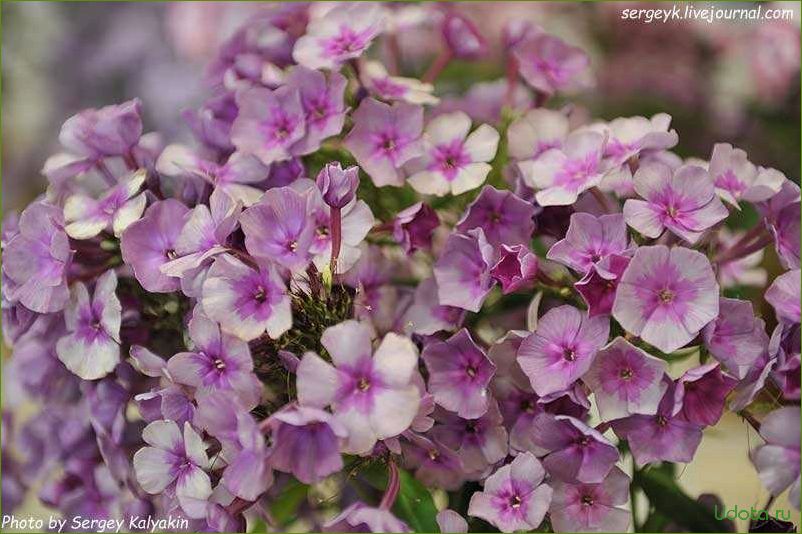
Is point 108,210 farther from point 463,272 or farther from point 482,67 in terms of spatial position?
point 482,67

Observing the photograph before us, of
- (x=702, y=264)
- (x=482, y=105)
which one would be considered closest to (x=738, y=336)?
(x=702, y=264)

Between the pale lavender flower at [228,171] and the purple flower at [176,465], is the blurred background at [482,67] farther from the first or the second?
the purple flower at [176,465]

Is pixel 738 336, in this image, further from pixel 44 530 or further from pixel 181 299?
pixel 44 530

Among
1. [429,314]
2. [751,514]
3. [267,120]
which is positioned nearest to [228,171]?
[267,120]

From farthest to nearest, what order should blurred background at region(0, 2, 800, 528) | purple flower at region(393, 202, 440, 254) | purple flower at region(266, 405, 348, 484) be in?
blurred background at region(0, 2, 800, 528) < purple flower at region(393, 202, 440, 254) < purple flower at region(266, 405, 348, 484)

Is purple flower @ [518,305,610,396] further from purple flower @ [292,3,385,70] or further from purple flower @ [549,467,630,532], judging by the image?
purple flower @ [292,3,385,70]

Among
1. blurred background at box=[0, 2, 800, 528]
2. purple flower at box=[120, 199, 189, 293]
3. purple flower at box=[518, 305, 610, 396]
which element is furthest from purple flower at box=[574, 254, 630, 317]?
blurred background at box=[0, 2, 800, 528]

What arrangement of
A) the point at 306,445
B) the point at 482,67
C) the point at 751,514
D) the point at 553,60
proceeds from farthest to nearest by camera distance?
the point at 482,67 → the point at 553,60 → the point at 751,514 → the point at 306,445
